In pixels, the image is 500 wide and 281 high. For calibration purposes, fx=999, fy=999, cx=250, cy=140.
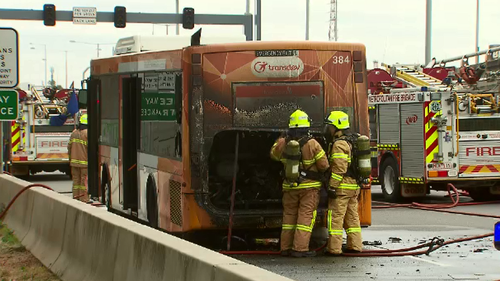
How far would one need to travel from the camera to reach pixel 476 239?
13438 millimetres

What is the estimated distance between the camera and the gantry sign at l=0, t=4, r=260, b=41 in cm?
3697

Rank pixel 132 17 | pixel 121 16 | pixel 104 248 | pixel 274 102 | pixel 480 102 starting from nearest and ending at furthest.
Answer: pixel 104 248 < pixel 274 102 < pixel 480 102 < pixel 121 16 < pixel 132 17

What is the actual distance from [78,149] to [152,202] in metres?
6.32

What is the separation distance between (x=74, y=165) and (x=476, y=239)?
8546 millimetres

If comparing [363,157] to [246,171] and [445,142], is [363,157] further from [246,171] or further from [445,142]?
[445,142]

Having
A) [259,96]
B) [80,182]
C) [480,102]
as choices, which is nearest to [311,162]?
[259,96]

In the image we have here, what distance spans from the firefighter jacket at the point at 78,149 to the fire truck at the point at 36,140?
10.6 meters

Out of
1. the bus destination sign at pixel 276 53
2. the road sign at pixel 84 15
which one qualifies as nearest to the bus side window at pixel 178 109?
the bus destination sign at pixel 276 53

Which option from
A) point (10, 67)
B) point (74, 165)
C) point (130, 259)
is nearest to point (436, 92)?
point (74, 165)

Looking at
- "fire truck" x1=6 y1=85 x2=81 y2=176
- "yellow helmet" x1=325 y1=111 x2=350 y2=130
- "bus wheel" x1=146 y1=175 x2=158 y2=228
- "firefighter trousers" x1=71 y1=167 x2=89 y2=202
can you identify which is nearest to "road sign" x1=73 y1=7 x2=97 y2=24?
"fire truck" x1=6 y1=85 x2=81 y2=176

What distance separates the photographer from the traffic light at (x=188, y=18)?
1451 inches

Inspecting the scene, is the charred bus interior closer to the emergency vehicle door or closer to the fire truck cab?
the emergency vehicle door

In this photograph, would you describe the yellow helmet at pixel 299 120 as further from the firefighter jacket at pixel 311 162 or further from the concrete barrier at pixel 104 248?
the concrete barrier at pixel 104 248

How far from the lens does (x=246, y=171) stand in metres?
12.9
